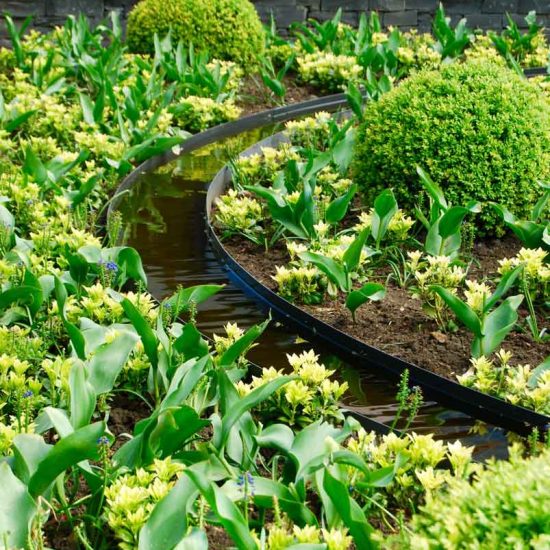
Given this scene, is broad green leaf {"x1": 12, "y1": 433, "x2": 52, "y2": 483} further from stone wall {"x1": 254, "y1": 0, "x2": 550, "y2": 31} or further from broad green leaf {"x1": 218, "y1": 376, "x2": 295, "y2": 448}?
stone wall {"x1": 254, "y1": 0, "x2": 550, "y2": 31}

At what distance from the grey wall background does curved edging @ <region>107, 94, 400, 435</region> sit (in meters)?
2.62

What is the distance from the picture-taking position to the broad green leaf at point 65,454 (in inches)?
99.4

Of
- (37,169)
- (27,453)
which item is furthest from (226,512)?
(37,169)

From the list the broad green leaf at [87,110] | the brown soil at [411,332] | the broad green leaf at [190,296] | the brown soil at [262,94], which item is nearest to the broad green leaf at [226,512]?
the broad green leaf at [190,296]

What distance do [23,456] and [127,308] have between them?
0.69 metres

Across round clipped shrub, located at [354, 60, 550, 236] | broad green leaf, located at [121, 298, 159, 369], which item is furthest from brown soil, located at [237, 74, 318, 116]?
broad green leaf, located at [121, 298, 159, 369]

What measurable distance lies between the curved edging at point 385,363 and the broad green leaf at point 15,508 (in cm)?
172

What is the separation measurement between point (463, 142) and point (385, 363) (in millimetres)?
1579

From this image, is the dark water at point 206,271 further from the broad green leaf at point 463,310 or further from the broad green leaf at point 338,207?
the broad green leaf at point 338,207

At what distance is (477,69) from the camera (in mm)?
5375

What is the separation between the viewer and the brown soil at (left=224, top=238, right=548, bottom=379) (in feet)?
13.1

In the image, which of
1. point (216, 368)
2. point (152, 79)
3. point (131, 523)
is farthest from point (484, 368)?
point (152, 79)

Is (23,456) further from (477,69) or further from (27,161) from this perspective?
(477,69)

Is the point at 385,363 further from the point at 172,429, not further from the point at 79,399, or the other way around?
the point at 79,399
